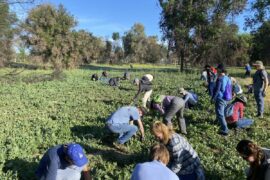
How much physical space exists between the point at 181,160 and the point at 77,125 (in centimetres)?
564

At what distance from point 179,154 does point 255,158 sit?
118 centimetres

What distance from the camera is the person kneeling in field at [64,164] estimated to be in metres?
4.69

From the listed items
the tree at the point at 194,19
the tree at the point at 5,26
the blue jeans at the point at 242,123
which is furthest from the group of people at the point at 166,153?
the tree at the point at 194,19

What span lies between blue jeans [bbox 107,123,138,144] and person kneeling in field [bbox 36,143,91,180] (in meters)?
2.93

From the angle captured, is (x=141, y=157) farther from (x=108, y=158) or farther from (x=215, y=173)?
(x=215, y=173)

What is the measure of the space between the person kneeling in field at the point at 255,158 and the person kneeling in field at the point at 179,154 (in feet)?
3.26

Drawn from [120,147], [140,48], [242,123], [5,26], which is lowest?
[120,147]

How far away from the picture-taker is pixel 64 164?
16.4 ft

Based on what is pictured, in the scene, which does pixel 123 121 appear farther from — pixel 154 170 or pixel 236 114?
pixel 154 170

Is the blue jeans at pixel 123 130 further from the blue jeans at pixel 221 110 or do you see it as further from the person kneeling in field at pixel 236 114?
the person kneeling in field at pixel 236 114

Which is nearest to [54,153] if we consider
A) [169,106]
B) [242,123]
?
[169,106]

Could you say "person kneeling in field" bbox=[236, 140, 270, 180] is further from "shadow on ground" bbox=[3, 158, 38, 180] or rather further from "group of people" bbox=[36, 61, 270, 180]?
"shadow on ground" bbox=[3, 158, 38, 180]

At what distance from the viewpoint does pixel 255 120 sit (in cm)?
1116

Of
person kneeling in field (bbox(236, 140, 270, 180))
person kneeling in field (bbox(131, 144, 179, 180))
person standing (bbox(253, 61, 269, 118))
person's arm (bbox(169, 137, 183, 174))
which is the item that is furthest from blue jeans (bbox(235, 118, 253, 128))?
person kneeling in field (bbox(131, 144, 179, 180))
